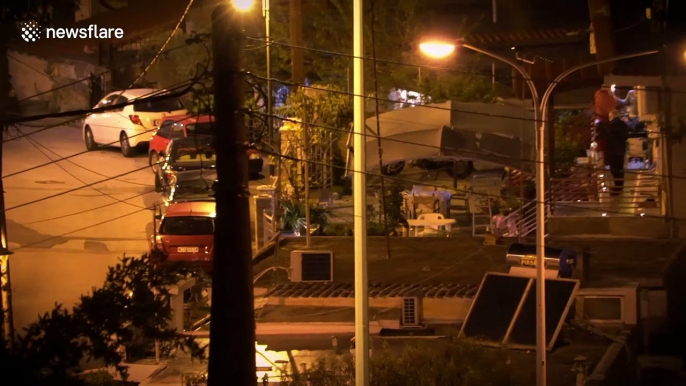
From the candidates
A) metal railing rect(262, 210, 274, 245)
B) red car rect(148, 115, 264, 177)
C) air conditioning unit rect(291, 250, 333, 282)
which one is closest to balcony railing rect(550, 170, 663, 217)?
air conditioning unit rect(291, 250, 333, 282)

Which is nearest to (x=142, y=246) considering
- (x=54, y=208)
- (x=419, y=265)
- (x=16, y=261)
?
(x=16, y=261)

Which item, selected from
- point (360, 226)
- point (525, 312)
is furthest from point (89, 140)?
point (360, 226)

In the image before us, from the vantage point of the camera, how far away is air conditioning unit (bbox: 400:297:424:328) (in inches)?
669

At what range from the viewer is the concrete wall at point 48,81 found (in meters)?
36.7

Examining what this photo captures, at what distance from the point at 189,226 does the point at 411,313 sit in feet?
17.8

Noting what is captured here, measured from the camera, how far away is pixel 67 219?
81.4 feet

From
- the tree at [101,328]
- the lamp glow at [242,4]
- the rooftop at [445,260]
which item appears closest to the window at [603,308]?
the rooftop at [445,260]

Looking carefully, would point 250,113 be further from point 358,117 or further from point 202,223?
point 202,223

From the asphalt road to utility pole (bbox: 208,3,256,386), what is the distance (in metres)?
8.32

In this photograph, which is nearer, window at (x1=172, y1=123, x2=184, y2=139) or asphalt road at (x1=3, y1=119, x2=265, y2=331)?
asphalt road at (x1=3, y1=119, x2=265, y2=331)

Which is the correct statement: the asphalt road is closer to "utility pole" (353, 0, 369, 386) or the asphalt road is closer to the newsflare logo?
the newsflare logo

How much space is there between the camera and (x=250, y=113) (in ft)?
31.3

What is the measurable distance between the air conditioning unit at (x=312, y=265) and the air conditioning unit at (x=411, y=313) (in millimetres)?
2749

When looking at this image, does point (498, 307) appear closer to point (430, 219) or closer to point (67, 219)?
point (430, 219)
